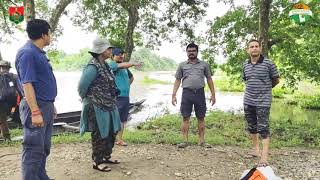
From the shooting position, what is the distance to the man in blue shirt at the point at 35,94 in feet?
15.0

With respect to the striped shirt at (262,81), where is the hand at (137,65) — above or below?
above

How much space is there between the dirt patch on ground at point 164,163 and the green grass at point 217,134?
2.14ft

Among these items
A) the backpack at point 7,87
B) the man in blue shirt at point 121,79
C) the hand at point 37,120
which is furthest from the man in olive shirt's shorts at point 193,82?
the hand at point 37,120

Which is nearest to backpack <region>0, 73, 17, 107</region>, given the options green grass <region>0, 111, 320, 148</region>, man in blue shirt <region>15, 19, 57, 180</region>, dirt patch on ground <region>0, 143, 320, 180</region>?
green grass <region>0, 111, 320, 148</region>

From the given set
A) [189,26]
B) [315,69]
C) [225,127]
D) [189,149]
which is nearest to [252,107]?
[189,149]

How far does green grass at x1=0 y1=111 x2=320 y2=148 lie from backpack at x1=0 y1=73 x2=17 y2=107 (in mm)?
969

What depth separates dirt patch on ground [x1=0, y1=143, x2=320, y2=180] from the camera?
602 cm

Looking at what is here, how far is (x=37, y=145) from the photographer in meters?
4.67

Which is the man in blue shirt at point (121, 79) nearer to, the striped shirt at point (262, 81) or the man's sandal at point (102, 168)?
the man's sandal at point (102, 168)

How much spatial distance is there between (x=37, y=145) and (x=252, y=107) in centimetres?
362

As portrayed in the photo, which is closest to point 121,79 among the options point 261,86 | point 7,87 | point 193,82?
point 193,82

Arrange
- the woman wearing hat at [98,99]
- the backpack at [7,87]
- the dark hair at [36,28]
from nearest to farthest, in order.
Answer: the dark hair at [36,28], the woman wearing hat at [98,99], the backpack at [7,87]

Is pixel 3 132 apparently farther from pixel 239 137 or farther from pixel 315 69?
pixel 315 69

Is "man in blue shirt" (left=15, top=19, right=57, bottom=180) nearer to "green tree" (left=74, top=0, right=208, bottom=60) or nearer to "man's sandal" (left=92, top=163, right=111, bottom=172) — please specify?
"man's sandal" (left=92, top=163, right=111, bottom=172)
